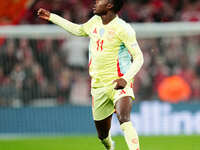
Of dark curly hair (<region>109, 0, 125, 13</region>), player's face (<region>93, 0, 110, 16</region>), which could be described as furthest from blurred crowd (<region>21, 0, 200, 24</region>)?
player's face (<region>93, 0, 110, 16</region>)

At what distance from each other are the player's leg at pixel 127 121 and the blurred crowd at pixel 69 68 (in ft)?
20.0

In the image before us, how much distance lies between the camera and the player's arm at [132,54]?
7.17 metres

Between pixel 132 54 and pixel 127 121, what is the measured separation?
791 millimetres

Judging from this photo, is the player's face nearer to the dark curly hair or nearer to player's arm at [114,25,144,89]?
the dark curly hair

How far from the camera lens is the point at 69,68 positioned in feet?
45.6

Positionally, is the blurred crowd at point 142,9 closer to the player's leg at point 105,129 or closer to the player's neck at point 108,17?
the player's leg at point 105,129

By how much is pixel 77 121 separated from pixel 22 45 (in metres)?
2.03

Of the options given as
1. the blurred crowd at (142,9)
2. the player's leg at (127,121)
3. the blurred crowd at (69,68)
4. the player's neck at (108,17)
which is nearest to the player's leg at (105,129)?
the player's leg at (127,121)

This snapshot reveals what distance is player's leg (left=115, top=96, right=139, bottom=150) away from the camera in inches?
291

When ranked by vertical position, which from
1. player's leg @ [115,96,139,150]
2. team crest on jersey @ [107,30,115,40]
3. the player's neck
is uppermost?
the player's neck

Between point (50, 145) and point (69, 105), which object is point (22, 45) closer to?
point (69, 105)

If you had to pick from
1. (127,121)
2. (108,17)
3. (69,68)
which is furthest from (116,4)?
(69,68)

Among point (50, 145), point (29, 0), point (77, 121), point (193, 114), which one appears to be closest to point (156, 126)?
point (193, 114)

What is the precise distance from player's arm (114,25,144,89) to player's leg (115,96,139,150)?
0.40 m
